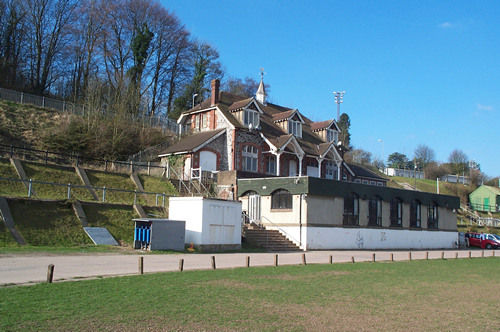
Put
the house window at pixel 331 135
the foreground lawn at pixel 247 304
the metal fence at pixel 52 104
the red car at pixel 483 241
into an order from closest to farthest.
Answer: the foreground lawn at pixel 247 304, the red car at pixel 483 241, the metal fence at pixel 52 104, the house window at pixel 331 135

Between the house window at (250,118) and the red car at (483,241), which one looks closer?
the house window at (250,118)

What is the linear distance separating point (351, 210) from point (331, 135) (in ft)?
59.2

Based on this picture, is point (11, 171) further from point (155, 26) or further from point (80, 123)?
point (155, 26)

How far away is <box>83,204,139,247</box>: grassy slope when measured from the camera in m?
25.7

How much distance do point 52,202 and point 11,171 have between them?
214 inches

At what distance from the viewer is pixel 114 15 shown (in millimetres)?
55406

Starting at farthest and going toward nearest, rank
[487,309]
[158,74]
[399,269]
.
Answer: [158,74] < [399,269] < [487,309]

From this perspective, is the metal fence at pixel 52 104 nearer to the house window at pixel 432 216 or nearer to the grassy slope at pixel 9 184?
the grassy slope at pixel 9 184

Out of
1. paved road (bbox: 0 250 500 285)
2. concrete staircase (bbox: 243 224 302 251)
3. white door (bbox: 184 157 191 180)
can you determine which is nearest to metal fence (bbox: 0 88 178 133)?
white door (bbox: 184 157 191 180)

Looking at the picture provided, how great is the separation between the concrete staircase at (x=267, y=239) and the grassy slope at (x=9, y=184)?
12.8 meters

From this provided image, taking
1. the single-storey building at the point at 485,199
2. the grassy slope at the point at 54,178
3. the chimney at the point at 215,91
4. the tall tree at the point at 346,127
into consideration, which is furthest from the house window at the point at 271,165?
the tall tree at the point at 346,127

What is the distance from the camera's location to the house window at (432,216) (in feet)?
143

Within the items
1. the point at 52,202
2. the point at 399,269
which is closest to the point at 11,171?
the point at 52,202

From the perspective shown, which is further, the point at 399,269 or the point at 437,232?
the point at 437,232
